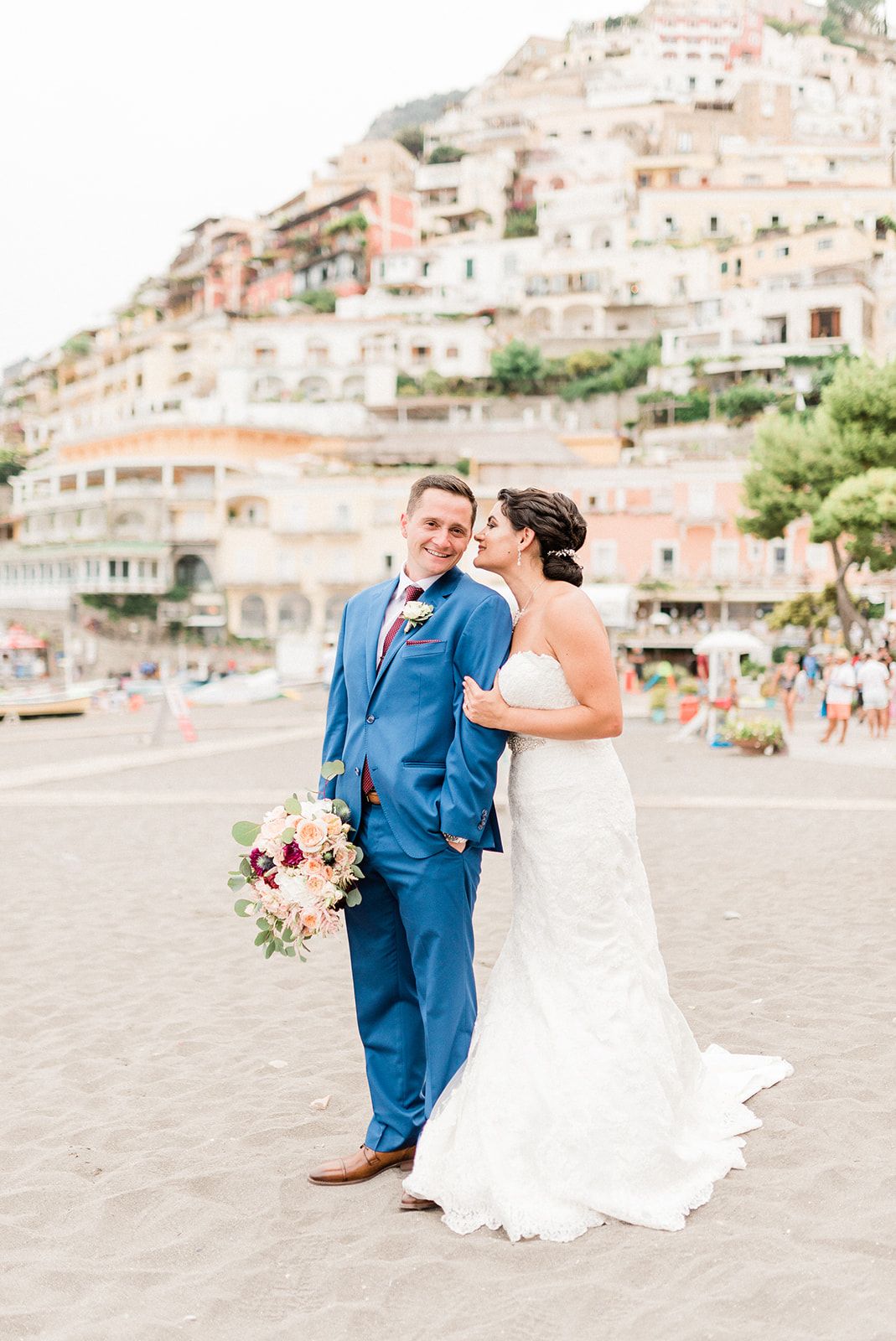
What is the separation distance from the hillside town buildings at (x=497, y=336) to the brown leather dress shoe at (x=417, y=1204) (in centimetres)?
4141

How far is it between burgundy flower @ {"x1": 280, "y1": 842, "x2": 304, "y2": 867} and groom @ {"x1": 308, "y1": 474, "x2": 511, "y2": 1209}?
200 millimetres

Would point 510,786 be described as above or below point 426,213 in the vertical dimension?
below

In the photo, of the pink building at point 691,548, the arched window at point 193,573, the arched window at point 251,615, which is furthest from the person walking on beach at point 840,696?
the arched window at point 193,573

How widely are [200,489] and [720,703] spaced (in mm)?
39779

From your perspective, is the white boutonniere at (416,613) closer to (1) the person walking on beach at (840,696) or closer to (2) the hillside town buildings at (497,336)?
(1) the person walking on beach at (840,696)

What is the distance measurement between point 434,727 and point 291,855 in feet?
1.75

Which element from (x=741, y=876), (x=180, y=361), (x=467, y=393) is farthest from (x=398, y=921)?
(x=180, y=361)

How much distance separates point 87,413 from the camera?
263ft

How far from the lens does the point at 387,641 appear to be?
3504 mm

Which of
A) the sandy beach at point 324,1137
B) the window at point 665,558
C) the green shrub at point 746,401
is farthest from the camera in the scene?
the green shrub at point 746,401

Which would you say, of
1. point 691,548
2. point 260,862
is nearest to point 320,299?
point 691,548

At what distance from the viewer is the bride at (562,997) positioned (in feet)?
10.5

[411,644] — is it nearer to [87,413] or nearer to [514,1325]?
[514,1325]

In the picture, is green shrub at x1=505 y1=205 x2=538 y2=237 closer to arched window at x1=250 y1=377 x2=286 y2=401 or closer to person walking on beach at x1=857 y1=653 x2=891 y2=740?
arched window at x1=250 y1=377 x2=286 y2=401
